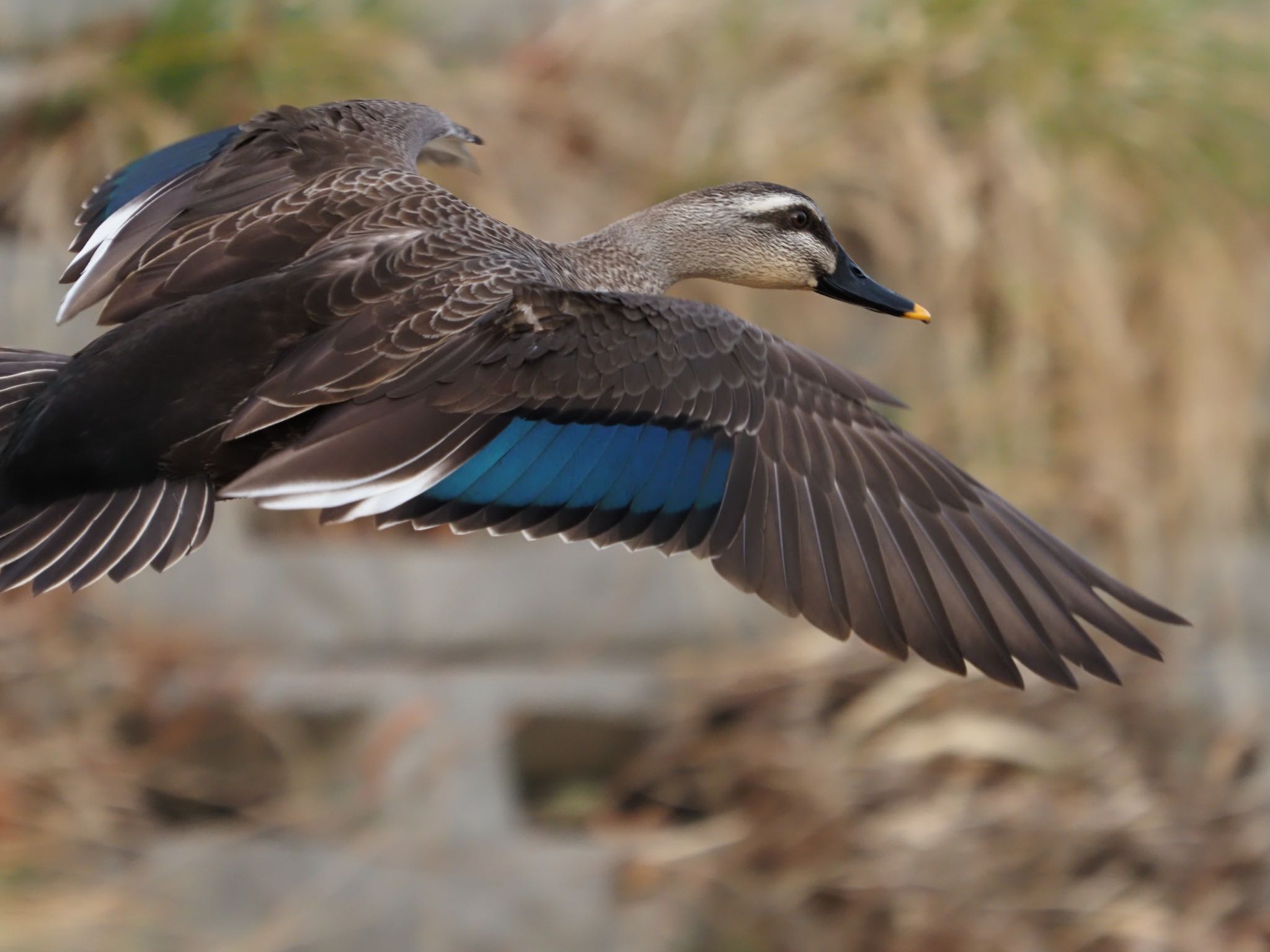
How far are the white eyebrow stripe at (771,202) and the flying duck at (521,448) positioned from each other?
570 millimetres

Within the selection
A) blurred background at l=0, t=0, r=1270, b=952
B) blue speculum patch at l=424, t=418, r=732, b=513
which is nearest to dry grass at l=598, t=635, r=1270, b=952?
blurred background at l=0, t=0, r=1270, b=952

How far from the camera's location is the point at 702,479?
9.67 ft

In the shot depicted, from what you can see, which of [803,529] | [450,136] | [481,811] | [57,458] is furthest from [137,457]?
[481,811]

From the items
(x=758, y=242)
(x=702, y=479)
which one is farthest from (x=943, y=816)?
(x=702, y=479)

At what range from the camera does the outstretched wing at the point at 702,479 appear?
280cm

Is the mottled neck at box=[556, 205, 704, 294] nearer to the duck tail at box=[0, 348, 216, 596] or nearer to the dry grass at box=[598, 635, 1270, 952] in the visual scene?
the duck tail at box=[0, 348, 216, 596]

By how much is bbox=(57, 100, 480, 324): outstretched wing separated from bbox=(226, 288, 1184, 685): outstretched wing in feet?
1.62

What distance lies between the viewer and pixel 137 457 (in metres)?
2.92

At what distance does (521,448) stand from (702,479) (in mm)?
277

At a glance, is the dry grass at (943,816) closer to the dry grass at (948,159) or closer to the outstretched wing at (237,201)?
the dry grass at (948,159)

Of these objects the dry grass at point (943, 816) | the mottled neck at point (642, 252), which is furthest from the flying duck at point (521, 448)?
the dry grass at point (943, 816)

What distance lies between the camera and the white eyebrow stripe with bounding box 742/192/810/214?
11.8 ft

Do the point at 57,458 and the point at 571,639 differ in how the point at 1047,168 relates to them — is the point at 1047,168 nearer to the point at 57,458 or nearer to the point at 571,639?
the point at 571,639

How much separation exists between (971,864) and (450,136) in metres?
2.40
